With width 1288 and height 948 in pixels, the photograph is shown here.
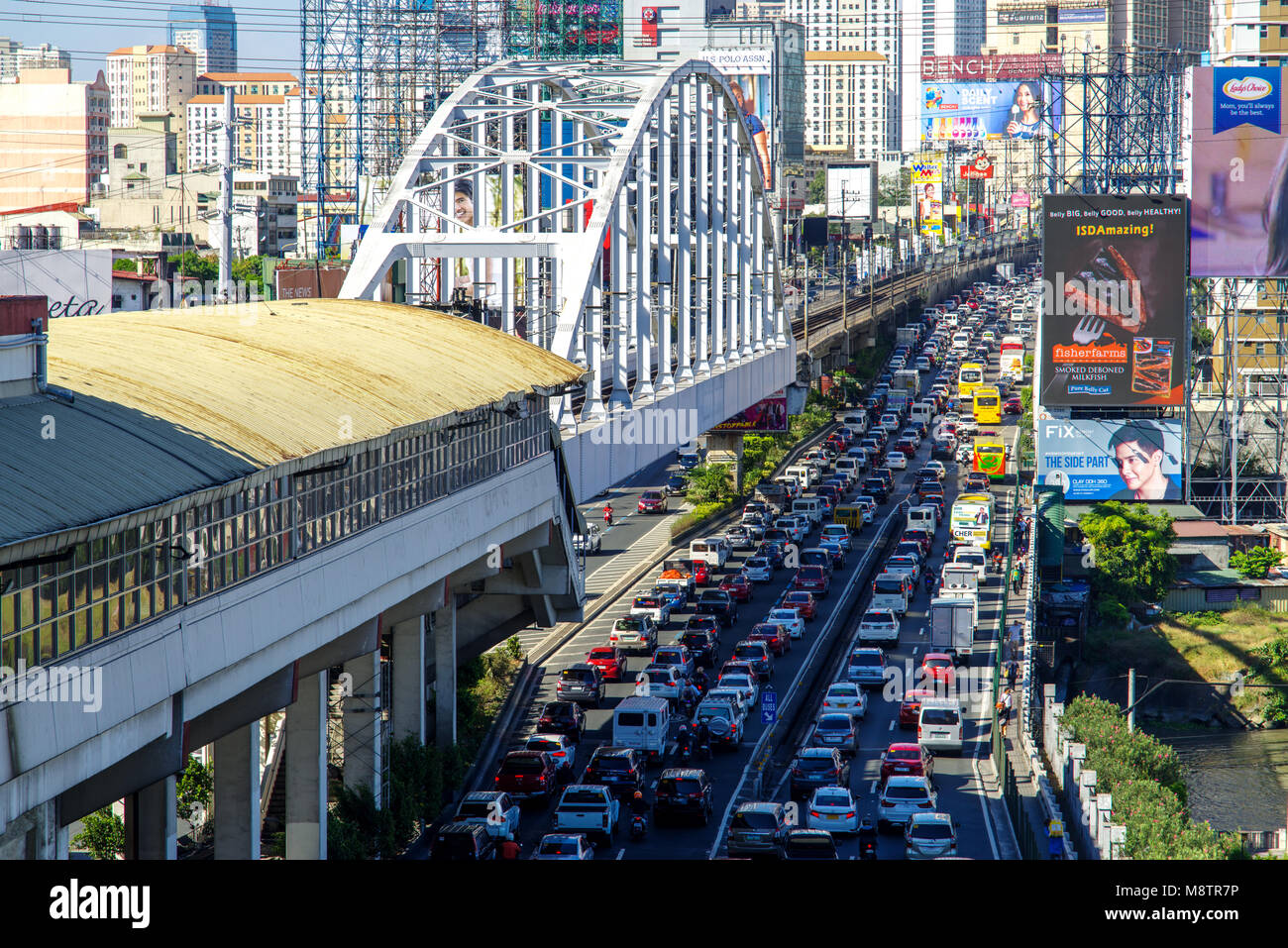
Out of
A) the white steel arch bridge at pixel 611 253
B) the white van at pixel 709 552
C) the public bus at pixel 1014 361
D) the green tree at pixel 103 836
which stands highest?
the white steel arch bridge at pixel 611 253

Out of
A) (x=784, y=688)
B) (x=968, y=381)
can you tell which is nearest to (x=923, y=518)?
(x=784, y=688)

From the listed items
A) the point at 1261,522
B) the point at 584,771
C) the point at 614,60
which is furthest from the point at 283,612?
the point at 1261,522

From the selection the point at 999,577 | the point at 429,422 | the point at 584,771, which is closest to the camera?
the point at 429,422

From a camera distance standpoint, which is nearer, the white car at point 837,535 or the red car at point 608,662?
the red car at point 608,662

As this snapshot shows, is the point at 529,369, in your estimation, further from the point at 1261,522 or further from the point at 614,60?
the point at 1261,522

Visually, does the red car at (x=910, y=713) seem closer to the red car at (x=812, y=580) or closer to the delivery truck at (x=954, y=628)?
the delivery truck at (x=954, y=628)

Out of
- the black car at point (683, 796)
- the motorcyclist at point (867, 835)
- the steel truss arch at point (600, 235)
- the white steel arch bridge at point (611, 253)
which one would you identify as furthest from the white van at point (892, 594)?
the motorcyclist at point (867, 835)

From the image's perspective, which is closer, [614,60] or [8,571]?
[8,571]
